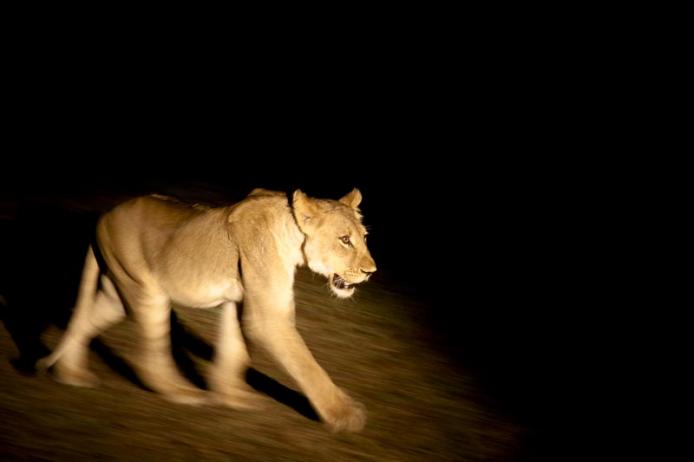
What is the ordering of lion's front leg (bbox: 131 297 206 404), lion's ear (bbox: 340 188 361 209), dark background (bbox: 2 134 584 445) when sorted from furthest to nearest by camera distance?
dark background (bbox: 2 134 584 445)
lion's ear (bbox: 340 188 361 209)
lion's front leg (bbox: 131 297 206 404)

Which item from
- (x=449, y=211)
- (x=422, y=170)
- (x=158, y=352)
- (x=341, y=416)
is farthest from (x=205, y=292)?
(x=422, y=170)

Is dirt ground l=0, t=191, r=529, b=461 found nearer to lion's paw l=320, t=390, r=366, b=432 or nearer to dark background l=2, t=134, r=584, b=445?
lion's paw l=320, t=390, r=366, b=432

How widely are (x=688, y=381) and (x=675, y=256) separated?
4.58 m

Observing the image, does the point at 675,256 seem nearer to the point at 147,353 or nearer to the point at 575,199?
the point at 575,199

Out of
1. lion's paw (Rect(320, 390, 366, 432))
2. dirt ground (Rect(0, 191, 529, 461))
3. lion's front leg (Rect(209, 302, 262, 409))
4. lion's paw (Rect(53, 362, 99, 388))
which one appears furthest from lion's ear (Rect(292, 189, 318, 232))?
lion's paw (Rect(53, 362, 99, 388))

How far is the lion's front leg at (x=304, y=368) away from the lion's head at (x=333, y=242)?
0.41 metres

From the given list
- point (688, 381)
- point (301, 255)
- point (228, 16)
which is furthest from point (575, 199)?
point (228, 16)

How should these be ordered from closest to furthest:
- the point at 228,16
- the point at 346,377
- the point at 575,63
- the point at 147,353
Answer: the point at 147,353
the point at 346,377
the point at 575,63
the point at 228,16

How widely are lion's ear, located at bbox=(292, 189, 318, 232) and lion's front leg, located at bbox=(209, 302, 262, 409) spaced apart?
69 centimetres

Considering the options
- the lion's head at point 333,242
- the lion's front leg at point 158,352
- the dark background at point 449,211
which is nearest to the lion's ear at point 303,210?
the lion's head at point 333,242

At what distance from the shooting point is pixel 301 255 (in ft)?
15.0

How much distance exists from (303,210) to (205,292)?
2.36 ft

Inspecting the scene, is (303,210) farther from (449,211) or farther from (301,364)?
(449,211)

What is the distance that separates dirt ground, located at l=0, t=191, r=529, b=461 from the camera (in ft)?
13.4
